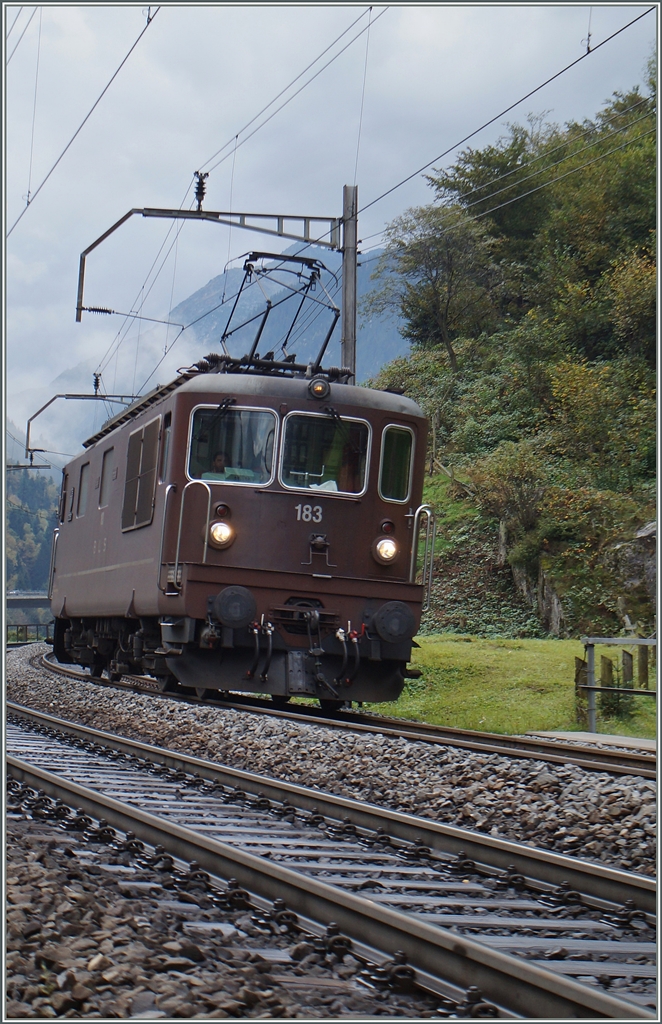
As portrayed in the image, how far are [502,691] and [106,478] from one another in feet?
21.5

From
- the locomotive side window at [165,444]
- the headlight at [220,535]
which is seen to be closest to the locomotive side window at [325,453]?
the headlight at [220,535]

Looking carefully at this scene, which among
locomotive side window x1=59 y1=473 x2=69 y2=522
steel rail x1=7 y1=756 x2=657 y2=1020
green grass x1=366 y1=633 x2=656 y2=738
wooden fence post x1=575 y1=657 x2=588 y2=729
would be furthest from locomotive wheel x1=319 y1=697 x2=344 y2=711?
steel rail x1=7 y1=756 x2=657 y2=1020

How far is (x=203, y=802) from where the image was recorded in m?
6.70

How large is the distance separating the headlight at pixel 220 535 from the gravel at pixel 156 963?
6207 mm

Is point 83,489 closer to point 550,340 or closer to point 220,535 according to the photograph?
point 220,535

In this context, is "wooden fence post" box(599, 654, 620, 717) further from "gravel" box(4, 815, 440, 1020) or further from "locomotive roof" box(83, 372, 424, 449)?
"gravel" box(4, 815, 440, 1020)

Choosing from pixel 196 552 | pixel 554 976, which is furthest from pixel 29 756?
pixel 554 976

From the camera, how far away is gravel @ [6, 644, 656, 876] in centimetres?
588

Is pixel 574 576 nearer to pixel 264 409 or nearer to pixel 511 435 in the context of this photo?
pixel 511 435

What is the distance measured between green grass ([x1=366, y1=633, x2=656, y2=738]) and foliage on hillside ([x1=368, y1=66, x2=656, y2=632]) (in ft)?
7.67

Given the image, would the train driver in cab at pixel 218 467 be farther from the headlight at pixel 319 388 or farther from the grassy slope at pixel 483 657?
the grassy slope at pixel 483 657

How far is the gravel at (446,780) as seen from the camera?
5.88 m

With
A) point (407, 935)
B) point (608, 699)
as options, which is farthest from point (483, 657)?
point (407, 935)

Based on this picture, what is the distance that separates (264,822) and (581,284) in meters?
26.0
